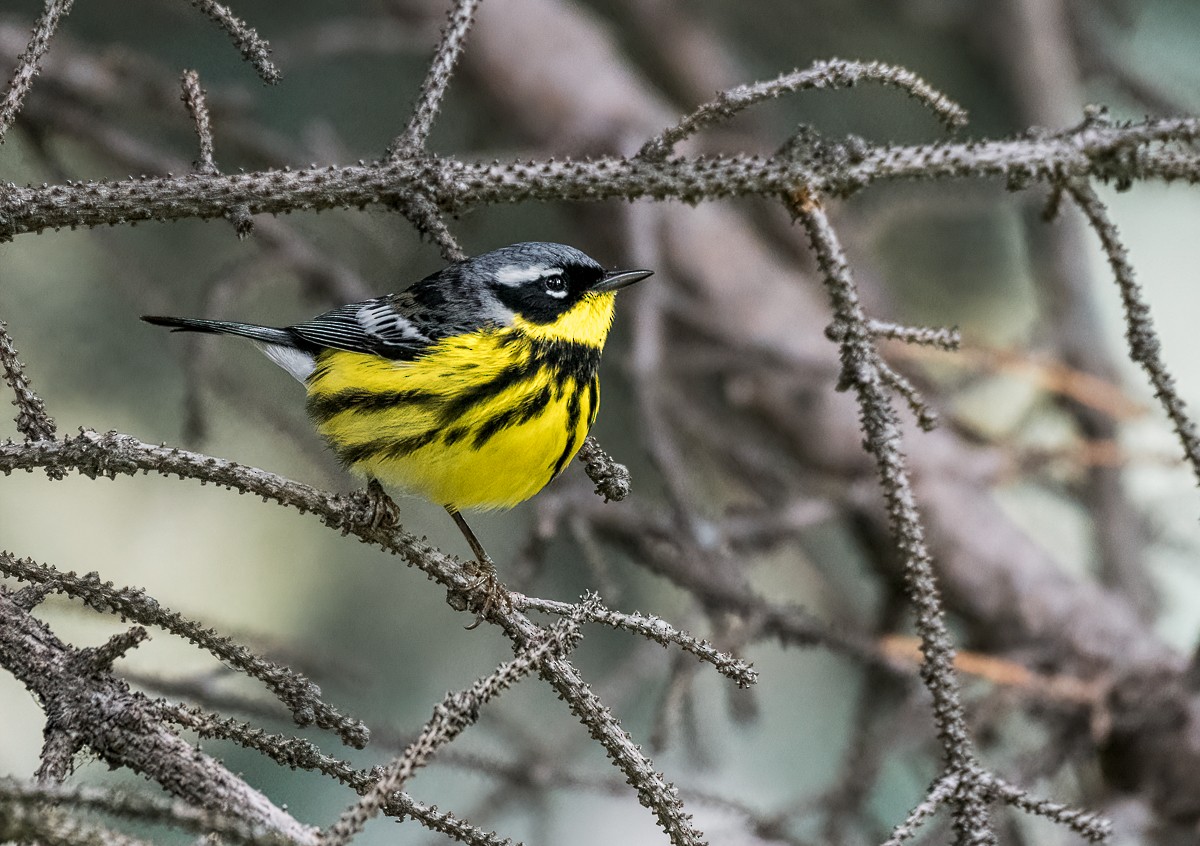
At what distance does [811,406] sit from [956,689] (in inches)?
85.0

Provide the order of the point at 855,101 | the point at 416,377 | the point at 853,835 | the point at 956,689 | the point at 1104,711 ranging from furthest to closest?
the point at 855,101 → the point at 853,835 → the point at 1104,711 → the point at 416,377 → the point at 956,689

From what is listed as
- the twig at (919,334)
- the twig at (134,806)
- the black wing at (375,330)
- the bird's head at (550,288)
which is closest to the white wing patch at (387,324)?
the black wing at (375,330)

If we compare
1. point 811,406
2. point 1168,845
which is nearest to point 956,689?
point 1168,845

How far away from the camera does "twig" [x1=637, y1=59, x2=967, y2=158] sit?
151 cm

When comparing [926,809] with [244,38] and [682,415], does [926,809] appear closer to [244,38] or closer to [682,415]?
[244,38]

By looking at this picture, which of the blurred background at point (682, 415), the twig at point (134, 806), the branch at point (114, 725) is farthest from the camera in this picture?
the blurred background at point (682, 415)

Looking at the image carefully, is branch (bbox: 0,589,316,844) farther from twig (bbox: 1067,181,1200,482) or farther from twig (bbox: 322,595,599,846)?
twig (bbox: 1067,181,1200,482)

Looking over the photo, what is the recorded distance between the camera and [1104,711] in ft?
9.27

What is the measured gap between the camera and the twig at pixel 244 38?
55.9 inches

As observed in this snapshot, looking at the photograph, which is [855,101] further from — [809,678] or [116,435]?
[116,435]

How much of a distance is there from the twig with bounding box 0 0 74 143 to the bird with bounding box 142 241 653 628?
0.54 m

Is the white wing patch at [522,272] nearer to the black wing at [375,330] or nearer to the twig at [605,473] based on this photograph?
the black wing at [375,330]

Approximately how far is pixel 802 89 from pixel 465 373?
853mm

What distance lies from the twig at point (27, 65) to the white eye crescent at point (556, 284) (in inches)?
43.0
